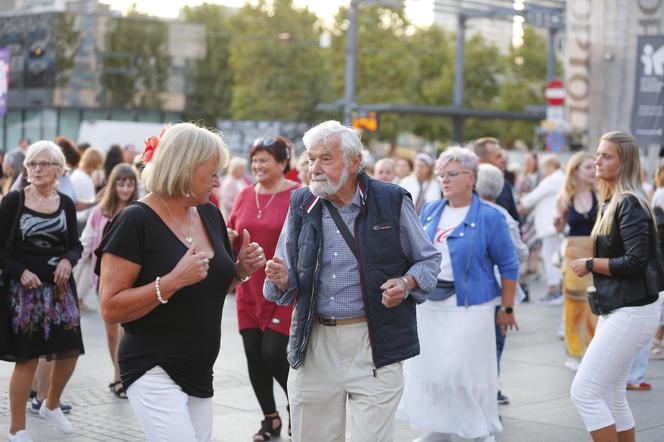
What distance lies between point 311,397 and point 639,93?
927 centimetres

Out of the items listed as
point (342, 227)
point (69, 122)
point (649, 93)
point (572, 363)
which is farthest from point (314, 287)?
point (69, 122)

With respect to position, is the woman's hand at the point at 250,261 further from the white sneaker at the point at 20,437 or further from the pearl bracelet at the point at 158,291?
the white sneaker at the point at 20,437

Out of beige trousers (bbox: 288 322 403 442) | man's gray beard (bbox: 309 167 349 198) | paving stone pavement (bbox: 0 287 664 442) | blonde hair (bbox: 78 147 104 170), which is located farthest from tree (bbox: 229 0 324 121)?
beige trousers (bbox: 288 322 403 442)

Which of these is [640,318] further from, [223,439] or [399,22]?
[399,22]

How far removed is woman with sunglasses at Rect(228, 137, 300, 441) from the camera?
23.3ft

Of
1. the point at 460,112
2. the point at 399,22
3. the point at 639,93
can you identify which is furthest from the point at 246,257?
the point at 399,22

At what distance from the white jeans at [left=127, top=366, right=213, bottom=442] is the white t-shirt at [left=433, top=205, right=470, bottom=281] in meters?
2.92

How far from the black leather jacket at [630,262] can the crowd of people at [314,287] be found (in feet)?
0.03

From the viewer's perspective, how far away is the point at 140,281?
4.37 m

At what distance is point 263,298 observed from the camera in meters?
7.12

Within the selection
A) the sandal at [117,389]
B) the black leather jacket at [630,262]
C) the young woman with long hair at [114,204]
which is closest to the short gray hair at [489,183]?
the black leather jacket at [630,262]

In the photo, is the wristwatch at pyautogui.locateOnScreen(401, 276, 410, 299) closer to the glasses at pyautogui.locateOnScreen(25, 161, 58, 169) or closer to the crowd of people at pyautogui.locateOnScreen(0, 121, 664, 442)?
the crowd of people at pyautogui.locateOnScreen(0, 121, 664, 442)

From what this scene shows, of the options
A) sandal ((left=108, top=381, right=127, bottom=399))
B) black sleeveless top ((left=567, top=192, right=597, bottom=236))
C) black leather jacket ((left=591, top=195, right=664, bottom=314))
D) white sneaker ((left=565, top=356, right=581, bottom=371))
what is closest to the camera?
black leather jacket ((left=591, top=195, right=664, bottom=314))

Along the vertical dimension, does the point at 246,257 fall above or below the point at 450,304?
above
